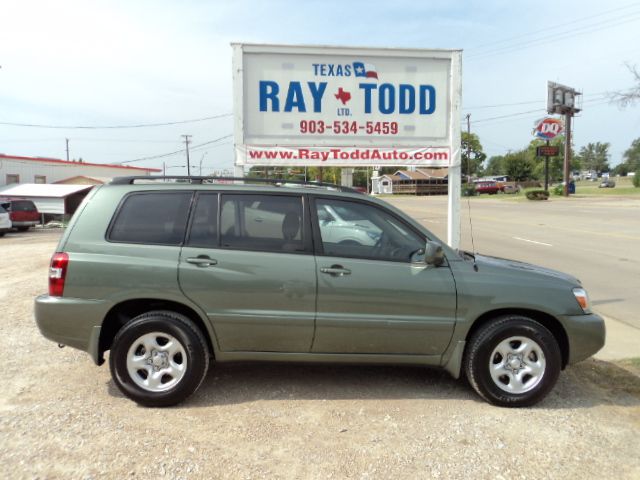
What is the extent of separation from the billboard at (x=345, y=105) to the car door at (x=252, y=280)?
258 cm

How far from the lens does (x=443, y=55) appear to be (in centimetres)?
658

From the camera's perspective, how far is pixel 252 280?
3.82m

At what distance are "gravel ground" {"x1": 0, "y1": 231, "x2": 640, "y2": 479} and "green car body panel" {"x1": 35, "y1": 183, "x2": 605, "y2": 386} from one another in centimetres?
37

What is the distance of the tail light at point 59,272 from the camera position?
12.5ft

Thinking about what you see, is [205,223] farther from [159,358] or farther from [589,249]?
[589,249]

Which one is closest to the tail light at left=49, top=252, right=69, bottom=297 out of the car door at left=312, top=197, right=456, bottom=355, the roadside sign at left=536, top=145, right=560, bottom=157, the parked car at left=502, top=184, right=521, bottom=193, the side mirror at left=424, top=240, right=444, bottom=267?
the car door at left=312, top=197, right=456, bottom=355

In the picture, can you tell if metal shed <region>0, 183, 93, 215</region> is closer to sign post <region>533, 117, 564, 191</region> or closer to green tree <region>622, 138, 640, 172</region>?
sign post <region>533, 117, 564, 191</region>

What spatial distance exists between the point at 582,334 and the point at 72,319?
3.87 metres

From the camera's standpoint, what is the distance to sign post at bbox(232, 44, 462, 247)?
6.39 m

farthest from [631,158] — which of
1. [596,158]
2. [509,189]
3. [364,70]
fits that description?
[364,70]

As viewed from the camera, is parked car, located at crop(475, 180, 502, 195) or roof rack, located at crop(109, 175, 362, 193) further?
parked car, located at crop(475, 180, 502, 195)

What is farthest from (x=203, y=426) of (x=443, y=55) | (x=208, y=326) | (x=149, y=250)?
(x=443, y=55)

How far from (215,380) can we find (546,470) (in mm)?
2626

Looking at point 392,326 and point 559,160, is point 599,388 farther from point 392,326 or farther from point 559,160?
point 559,160
